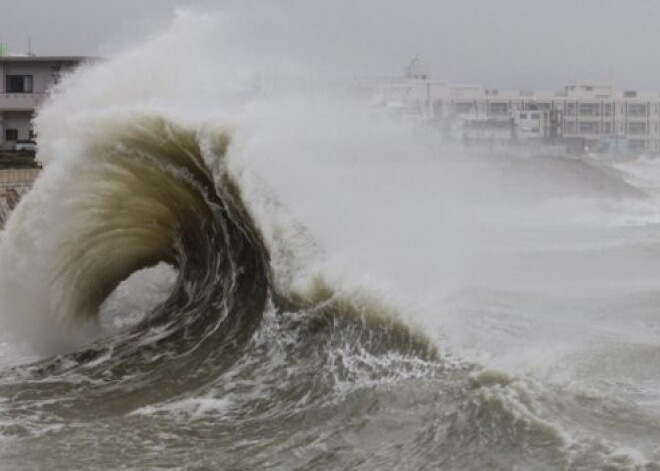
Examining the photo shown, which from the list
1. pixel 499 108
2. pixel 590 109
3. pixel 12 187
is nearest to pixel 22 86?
pixel 12 187

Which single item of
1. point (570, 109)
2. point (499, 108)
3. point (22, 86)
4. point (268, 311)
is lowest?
point (268, 311)

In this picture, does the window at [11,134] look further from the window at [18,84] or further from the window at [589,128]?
the window at [589,128]

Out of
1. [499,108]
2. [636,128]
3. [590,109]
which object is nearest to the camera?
[590,109]

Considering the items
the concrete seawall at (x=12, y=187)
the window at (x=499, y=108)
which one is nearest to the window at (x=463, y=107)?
the window at (x=499, y=108)

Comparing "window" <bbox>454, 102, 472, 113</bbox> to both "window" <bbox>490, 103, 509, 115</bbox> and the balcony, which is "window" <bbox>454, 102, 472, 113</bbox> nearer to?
"window" <bbox>490, 103, 509, 115</bbox>

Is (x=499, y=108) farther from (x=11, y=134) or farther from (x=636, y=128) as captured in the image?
(x=11, y=134)

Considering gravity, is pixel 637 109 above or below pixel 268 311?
above

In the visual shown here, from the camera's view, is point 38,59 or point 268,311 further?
point 38,59
